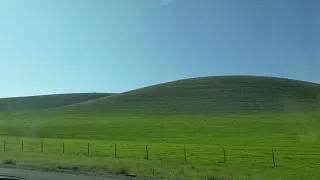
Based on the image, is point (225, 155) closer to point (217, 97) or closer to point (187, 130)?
point (187, 130)

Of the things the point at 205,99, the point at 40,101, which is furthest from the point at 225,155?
the point at 40,101

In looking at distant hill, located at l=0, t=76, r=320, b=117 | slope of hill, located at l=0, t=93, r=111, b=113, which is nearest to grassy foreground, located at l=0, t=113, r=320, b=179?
distant hill, located at l=0, t=76, r=320, b=117

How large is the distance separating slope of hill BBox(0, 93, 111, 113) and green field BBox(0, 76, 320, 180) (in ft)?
1.14

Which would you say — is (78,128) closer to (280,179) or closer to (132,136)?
(132,136)

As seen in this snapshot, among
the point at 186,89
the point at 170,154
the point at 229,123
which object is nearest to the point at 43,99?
the point at 186,89

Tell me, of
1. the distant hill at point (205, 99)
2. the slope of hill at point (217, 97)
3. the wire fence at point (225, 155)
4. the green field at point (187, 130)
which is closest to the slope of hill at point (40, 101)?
the distant hill at point (205, 99)

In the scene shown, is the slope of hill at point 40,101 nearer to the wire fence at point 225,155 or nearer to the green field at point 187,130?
the green field at point 187,130

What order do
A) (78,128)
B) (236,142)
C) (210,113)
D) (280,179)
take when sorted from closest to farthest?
(280,179) → (236,142) → (78,128) → (210,113)

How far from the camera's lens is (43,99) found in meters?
152

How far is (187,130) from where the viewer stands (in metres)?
66.7

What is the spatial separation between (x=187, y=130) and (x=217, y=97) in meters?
49.2

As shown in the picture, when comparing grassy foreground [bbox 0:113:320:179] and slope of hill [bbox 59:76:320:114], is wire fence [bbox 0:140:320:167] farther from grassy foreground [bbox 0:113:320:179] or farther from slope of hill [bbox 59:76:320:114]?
slope of hill [bbox 59:76:320:114]

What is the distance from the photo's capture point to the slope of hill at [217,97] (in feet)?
329

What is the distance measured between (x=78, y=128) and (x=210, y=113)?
31.8m
